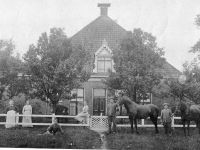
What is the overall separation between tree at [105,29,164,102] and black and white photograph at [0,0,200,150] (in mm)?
60

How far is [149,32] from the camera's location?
21.3m

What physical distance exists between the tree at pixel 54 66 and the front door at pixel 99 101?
567cm

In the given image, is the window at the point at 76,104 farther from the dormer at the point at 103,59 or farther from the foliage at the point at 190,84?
the foliage at the point at 190,84

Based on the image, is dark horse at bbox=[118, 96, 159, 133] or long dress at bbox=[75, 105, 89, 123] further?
long dress at bbox=[75, 105, 89, 123]

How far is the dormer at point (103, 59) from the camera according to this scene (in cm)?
2672

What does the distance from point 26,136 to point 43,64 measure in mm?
Answer: 5725

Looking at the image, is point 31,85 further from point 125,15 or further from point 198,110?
point 198,110

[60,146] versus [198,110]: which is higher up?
[198,110]

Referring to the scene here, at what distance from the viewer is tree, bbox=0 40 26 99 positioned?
824 inches

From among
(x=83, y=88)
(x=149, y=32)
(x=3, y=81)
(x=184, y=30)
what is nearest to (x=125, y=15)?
(x=184, y=30)

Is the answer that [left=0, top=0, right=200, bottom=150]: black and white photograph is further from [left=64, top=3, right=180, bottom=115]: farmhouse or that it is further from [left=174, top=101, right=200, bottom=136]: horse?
[left=64, top=3, right=180, bottom=115]: farmhouse

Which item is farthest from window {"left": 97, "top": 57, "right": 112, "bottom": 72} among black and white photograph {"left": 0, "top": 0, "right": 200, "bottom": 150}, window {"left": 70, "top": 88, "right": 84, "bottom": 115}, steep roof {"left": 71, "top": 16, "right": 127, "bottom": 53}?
black and white photograph {"left": 0, "top": 0, "right": 200, "bottom": 150}

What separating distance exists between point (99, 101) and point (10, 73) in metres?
7.98

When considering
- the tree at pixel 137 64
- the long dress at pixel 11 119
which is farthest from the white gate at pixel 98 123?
the long dress at pixel 11 119
